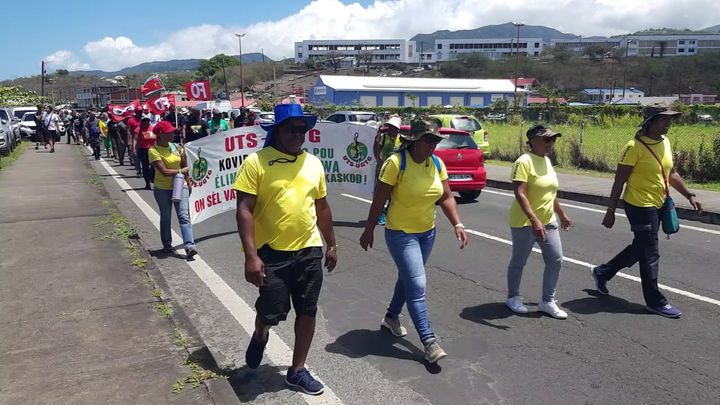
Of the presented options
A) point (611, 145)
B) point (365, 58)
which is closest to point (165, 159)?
point (611, 145)

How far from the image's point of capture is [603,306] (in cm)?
557

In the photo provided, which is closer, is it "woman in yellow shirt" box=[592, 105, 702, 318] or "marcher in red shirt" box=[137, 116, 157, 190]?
"woman in yellow shirt" box=[592, 105, 702, 318]

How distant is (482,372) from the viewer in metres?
4.20

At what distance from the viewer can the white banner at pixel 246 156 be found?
8.20 metres

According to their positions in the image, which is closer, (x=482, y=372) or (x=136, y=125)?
(x=482, y=372)

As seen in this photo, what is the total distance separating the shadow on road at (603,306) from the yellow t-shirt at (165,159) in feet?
16.0

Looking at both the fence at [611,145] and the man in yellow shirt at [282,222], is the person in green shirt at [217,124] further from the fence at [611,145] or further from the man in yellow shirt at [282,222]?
the man in yellow shirt at [282,222]

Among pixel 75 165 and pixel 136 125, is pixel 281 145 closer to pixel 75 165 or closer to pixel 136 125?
pixel 136 125

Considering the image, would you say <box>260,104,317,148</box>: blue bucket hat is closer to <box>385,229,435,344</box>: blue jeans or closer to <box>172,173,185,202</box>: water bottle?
<box>385,229,435,344</box>: blue jeans

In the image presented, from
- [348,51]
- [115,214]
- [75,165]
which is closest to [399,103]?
[75,165]

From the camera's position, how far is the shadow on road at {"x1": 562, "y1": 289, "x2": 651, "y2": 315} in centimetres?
543

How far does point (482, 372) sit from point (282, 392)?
1.41 meters

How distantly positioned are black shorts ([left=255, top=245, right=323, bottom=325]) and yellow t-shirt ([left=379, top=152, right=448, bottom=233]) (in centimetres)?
85

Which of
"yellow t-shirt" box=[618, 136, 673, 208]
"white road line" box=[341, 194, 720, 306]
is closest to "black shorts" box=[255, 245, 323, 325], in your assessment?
"yellow t-shirt" box=[618, 136, 673, 208]
